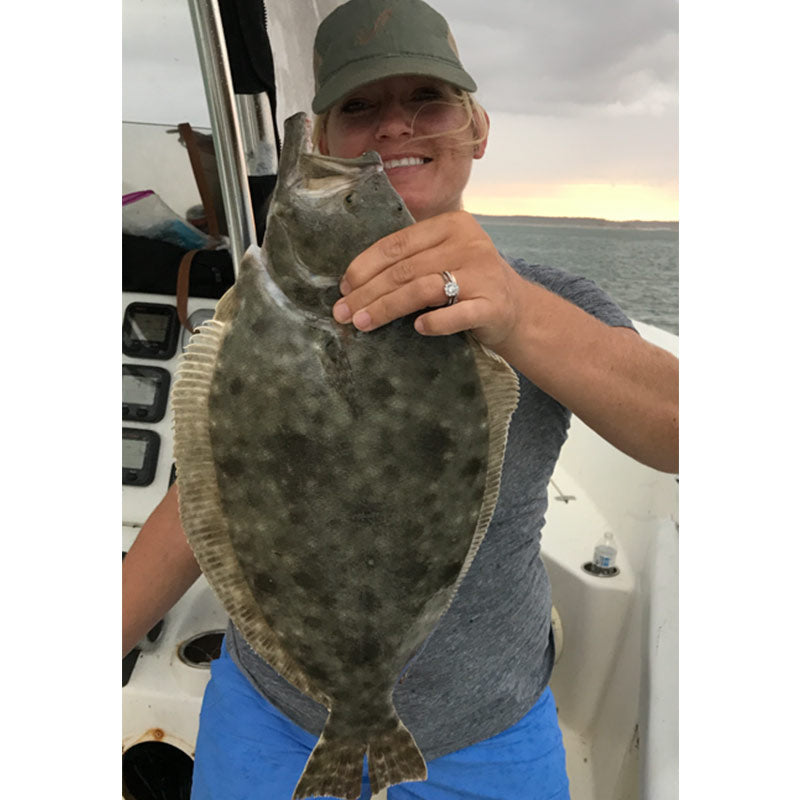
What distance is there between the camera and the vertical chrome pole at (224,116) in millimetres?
690

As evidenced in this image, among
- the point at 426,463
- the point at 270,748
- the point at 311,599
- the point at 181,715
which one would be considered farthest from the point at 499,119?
the point at 181,715

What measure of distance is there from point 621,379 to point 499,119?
0.24 meters

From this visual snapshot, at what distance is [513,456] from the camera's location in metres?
0.80

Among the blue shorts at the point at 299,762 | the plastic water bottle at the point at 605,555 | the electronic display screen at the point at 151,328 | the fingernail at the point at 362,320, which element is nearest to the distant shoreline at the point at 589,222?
the fingernail at the point at 362,320

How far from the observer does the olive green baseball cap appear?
47cm

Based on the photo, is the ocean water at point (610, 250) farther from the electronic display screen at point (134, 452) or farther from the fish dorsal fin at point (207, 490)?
the electronic display screen at point (134, 452)

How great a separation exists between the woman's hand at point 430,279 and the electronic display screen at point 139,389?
4.49 feet

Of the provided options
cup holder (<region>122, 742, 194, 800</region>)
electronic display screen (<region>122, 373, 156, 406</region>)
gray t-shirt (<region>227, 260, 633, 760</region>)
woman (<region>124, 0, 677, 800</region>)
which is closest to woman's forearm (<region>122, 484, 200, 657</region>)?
woman (<region>124, 0, 677, 800</region>)

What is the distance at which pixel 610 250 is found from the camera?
0.69 m

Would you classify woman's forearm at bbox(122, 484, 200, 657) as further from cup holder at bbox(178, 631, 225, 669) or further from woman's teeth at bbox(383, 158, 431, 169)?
cup holder at bbox(178, 631, 225, 669)

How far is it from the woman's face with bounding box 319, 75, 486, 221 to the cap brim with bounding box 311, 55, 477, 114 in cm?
1

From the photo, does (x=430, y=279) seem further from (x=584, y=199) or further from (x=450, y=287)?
(x=584, y=199)

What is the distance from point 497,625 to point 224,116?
637 mm
